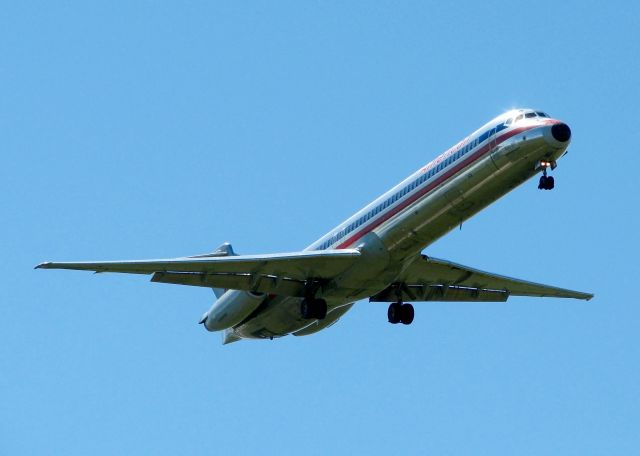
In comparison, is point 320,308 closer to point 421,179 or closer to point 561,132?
point 421,179

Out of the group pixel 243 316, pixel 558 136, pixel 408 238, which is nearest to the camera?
pixel 558 136

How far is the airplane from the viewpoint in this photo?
45844 millimetres

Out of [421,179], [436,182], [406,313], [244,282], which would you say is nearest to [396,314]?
[406,313]

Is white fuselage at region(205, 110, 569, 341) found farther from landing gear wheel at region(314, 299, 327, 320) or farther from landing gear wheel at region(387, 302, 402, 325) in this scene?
landing gear wheel at region(387, 302, 402, 325)

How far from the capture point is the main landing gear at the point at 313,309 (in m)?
50.3

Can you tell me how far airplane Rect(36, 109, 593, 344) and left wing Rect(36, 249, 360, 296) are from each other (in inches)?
1.4

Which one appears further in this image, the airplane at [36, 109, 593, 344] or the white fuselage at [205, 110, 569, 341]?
the airplane at [36, 109, 593, 344]

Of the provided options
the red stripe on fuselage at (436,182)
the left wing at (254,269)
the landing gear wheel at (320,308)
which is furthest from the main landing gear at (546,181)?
the landing gear wheel at (320,308)

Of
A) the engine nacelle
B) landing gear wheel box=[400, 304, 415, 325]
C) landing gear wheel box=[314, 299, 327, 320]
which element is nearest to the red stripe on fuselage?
landing gear wheel box=[314, 299, 327, 320]

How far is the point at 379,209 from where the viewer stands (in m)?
48.8

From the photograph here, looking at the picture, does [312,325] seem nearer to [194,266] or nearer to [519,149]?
[194,266]

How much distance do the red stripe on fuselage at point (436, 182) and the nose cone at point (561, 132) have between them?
0.69 metres

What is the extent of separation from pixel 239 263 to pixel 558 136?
1179 centimetres

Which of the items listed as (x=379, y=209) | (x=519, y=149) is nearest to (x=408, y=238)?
(x=379, y=209)
